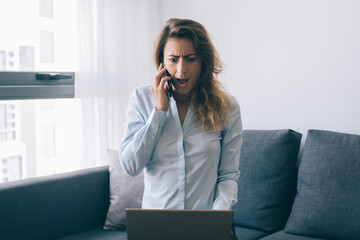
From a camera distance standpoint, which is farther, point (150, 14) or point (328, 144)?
point (150, 14)

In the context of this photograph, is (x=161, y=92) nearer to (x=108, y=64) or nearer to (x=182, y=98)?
(x=182, y=98)

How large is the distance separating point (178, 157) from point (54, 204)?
928 mm

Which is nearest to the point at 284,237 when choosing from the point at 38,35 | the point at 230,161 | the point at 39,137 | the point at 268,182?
the point at 268,182

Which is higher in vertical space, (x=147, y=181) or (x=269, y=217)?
(x=147, y=181)

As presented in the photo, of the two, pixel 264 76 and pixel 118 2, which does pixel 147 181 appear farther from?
pixel 118 2

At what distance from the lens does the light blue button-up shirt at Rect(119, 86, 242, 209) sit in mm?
1474

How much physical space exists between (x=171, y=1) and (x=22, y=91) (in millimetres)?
1330

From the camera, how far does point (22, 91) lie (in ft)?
7.93

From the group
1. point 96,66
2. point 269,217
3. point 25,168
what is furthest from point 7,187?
point 269,217

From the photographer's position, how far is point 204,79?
5.33 feet

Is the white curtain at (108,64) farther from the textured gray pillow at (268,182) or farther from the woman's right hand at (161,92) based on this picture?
the woman's right hand at (161,92)

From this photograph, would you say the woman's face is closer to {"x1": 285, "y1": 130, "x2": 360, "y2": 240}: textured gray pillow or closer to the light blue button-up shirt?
the light blue button-up shirt

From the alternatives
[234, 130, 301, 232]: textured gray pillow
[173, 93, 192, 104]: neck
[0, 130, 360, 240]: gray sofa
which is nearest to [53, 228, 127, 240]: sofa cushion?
[0, 130, 360, 240]: gray sofa

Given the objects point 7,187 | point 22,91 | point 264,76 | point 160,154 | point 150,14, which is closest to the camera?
point 160,154
